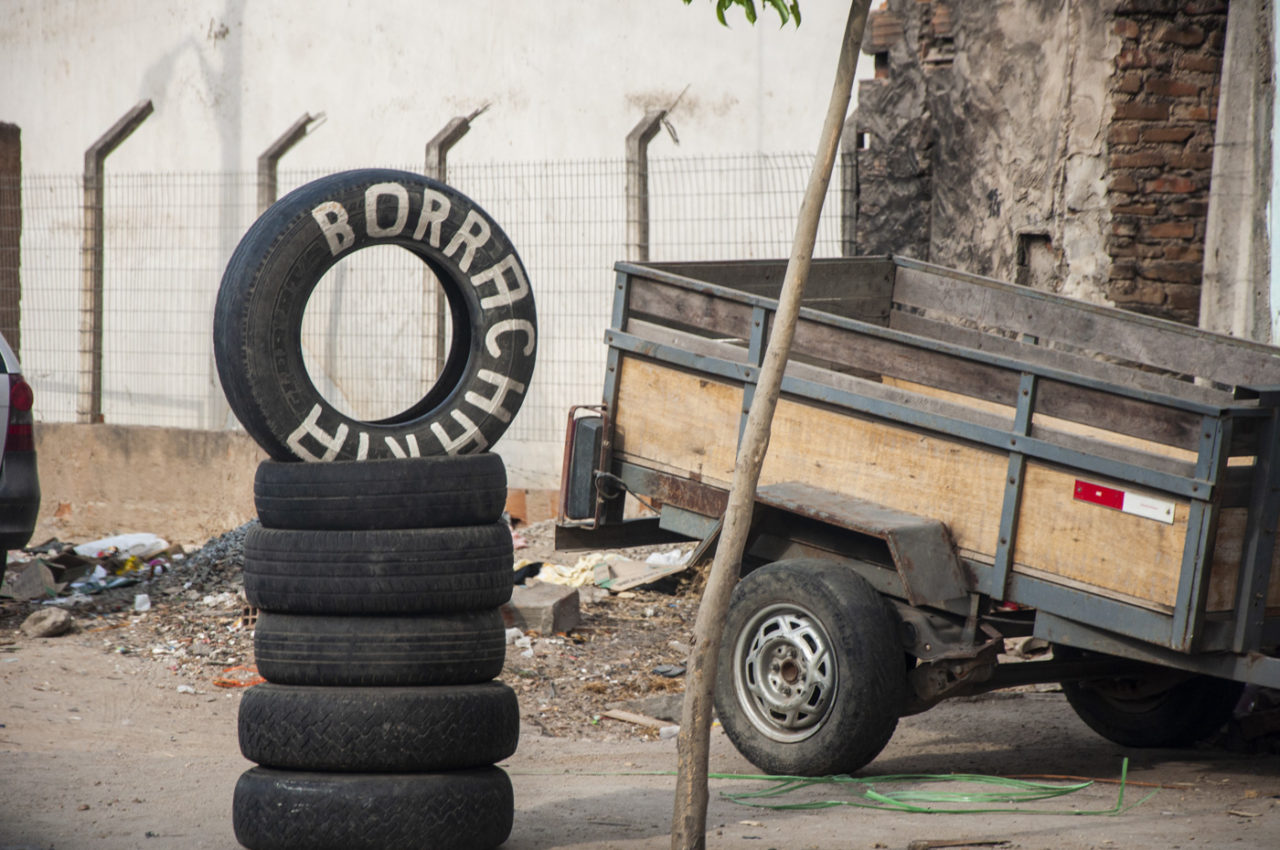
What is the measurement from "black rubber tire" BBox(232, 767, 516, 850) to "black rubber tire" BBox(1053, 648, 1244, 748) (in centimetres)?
275

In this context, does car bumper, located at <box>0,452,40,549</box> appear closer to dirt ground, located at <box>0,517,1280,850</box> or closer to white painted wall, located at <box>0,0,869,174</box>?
dirt ground, located at <box>0,517,1280,850</box>

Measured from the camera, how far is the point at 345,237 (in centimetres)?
412

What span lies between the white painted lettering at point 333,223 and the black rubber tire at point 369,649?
1.11 metres

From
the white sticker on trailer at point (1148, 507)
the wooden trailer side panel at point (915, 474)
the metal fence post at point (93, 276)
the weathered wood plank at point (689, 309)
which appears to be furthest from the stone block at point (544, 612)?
the metal fence post at point (93, 276)

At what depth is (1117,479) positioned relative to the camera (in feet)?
14.6

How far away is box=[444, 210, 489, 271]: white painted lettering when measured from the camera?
4258 mm

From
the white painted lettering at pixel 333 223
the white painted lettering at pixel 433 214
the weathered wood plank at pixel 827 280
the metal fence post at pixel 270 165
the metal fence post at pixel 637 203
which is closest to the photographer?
the white painted lettering at pixel 333 223

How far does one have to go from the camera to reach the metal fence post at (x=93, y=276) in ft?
37.1

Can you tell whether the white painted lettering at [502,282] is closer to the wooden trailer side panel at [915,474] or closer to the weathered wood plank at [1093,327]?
the wooden trailer side panel at [915,474]

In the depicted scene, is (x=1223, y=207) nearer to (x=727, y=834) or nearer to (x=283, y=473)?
(x=727, y=834)

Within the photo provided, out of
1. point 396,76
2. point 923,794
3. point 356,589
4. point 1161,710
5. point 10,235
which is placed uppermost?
point 396,76

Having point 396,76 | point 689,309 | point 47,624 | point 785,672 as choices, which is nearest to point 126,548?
point 47,624

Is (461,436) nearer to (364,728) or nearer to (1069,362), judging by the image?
(364,728)

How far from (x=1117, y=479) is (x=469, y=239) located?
2237mm
